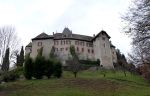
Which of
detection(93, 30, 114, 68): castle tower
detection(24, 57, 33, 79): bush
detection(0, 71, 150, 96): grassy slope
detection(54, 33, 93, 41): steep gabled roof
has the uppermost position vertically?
detection(54, 33, 93, 41): steep gabled roof

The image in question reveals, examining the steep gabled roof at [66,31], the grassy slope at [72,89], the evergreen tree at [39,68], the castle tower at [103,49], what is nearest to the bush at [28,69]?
the evergreen tree at [39,68]

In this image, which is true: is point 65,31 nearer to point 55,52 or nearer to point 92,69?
point 55,52

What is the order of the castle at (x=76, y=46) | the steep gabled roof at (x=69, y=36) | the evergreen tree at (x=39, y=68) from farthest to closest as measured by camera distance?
the steep gabled roof at (x=69, y=36), the castle at (x=76, y=46), the evergreen tree at (x=39, y=68)

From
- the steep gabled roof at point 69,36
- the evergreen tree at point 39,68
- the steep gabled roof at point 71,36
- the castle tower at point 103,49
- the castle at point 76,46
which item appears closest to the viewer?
the evergreen tree at point 39,68

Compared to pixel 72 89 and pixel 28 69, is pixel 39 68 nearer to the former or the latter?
pixel 28 69

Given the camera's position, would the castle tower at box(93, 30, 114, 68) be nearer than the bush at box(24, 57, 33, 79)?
No

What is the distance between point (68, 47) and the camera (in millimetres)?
91688

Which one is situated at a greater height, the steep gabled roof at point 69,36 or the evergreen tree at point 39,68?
the steep gabled roof at point 69,36

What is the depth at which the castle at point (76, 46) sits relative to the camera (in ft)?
300

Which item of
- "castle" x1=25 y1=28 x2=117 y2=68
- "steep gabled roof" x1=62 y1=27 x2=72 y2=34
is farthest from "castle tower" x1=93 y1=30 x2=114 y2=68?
"steep gabled roof" x1=62 y1=27 x2=72 y2=34

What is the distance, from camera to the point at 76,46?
92812 mm

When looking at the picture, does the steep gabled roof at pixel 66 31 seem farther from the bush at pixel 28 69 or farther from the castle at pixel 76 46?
the bush at pixel 28 69

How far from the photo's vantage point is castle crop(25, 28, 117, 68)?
91.3m

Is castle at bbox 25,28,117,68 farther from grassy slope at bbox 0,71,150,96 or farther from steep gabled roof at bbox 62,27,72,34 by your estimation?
grassy slope at bbox 0,71,150,96
